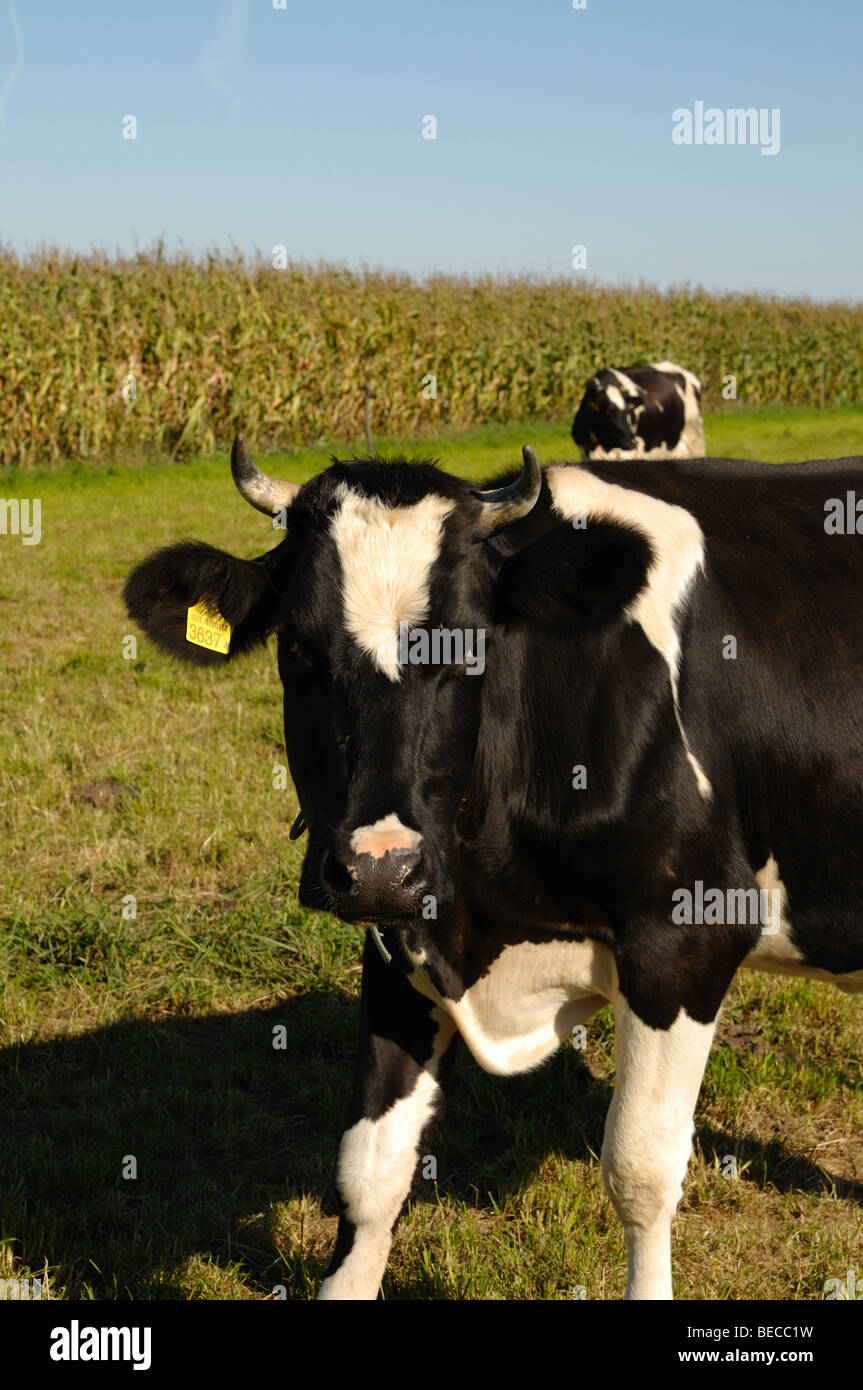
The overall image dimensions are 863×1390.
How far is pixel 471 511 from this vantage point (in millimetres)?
3084

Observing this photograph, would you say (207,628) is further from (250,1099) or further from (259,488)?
(250,1099)

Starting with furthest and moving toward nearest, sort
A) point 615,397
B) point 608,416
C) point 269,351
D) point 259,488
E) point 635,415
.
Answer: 1. point 269,351
2. point 635,415
3. point 615,397
4. point 608,416
5. point 259,488

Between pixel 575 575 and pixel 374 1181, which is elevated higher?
pixel 575 575

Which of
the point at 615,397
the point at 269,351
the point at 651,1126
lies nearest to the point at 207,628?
the point at 651,1126

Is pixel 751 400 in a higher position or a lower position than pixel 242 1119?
higher

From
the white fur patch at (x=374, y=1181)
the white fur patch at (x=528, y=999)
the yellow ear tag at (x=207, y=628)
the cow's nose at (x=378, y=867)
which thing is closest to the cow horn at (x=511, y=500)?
the yellow ear tag at (x=207, y=628)

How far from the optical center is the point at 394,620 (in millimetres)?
2844

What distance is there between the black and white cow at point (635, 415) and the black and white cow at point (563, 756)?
1271cm

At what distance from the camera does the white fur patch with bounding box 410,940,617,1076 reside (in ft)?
10.3

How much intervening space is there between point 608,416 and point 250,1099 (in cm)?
1311

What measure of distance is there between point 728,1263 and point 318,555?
6.93 ft

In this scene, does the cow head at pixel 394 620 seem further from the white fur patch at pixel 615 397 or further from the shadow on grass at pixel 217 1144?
the white fur patch at pixel 615 397

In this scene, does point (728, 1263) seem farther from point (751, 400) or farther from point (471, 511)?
point (751, 400)
